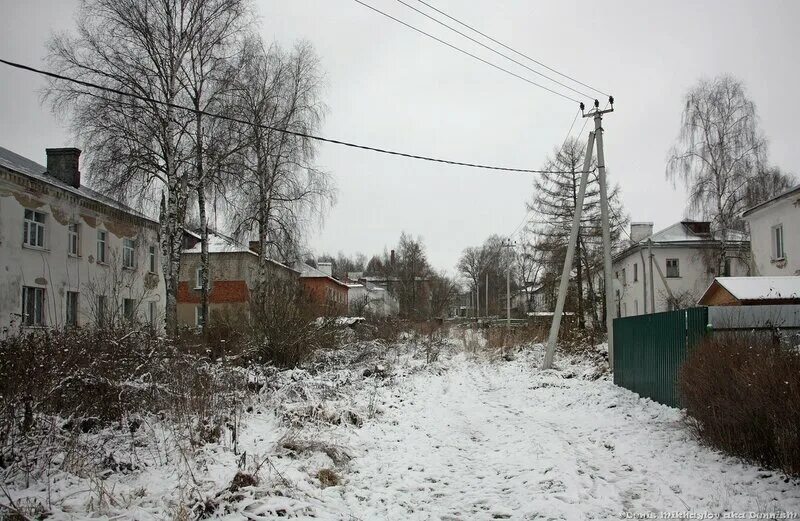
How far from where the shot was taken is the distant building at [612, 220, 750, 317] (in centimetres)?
3253

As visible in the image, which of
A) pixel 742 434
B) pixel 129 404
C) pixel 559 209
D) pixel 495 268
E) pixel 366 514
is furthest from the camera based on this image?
pixel 495 268

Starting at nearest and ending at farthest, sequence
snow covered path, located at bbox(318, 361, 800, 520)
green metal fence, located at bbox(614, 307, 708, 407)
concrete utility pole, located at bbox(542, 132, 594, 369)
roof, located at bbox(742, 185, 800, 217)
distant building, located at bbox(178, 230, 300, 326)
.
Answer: snow covered path, located at bbox(318, 361, 800, 520) < green metal fence, located at bbox(614, 307, 708, 407) < concrete utility pole, located at bbox(542, 132, 594, 369) < roof, located at bbox(742, 185, 800, 217) < distant building, located at bbox(178, 230, 300, 326)

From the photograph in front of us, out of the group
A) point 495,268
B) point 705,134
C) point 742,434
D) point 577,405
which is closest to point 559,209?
point 705,134

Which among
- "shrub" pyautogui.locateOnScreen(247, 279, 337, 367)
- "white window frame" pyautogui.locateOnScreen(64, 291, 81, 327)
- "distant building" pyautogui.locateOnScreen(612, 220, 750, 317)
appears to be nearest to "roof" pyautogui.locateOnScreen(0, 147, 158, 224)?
"white window frame" pyautogui.locateOnScreen(64, 291, 81, 327)

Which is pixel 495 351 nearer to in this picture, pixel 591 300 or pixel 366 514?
pixel 591 300

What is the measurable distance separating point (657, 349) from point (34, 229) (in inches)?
798

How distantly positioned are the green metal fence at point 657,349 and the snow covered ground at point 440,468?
451mm

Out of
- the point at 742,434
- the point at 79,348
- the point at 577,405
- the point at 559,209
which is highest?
the point at 559,209

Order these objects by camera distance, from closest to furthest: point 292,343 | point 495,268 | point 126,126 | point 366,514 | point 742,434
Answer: point 366,514
point 742,434
point 292,343
point 126,126
point 495,268

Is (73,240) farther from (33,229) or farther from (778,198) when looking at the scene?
(778,198)

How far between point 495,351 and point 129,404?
17.6 metres

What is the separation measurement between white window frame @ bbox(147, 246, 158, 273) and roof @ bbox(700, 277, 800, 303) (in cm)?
2456

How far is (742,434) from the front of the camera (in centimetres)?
595

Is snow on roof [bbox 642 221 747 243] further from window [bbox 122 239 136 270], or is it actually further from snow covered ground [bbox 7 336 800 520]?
window [bbox 122 239 136 270]
